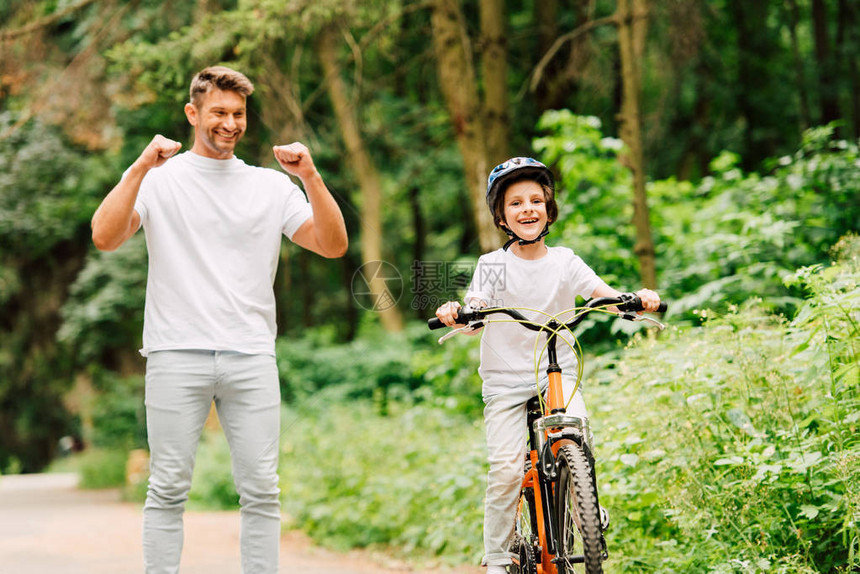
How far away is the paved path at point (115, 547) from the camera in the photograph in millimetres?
6301

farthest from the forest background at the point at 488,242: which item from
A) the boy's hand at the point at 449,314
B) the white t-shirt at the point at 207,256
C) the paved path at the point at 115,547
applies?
the white t-shirt at the point at 207,256

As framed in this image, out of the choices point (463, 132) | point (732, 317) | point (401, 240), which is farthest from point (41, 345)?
point (732, 317)

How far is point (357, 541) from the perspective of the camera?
22.8ft

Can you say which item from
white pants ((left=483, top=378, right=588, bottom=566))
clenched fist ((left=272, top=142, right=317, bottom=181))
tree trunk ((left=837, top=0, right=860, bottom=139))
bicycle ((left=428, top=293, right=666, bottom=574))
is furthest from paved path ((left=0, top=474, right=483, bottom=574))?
tree trunk ((left=837, top=0, right=860, bottom=139))

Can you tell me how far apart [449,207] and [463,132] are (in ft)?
29.6

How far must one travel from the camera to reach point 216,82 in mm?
3225

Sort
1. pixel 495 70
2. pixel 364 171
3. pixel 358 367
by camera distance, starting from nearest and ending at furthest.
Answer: pixel 495 70
pixel 358 367
pixel 364 171

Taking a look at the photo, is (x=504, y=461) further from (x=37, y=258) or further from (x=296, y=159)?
(x=37, y=258)

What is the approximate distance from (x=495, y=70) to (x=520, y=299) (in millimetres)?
6286

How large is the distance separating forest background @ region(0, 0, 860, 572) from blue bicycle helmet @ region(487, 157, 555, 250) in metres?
0.84

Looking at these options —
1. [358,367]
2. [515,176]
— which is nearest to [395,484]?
[515,176]

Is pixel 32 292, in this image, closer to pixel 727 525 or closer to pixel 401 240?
pixel 401 240

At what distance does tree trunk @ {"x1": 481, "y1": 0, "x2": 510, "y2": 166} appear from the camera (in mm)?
9180

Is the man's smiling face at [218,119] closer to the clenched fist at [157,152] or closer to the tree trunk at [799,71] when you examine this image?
the clenched fist at [157,152]
